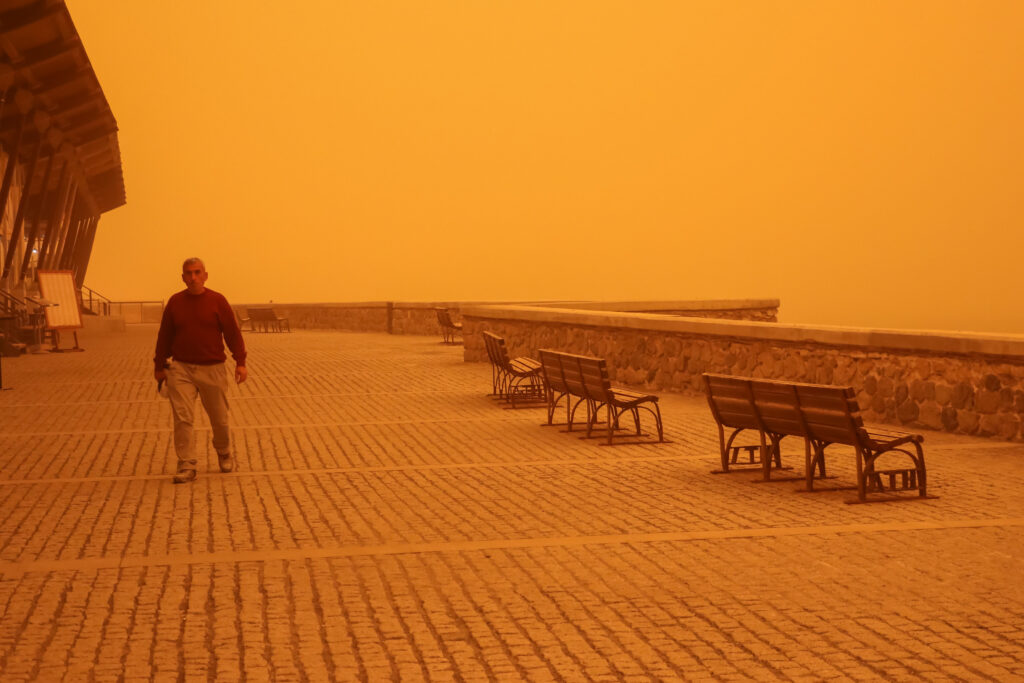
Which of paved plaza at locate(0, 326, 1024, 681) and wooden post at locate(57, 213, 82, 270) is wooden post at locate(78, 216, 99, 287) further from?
paved plaza at locate(0, 326, 1024, 681)

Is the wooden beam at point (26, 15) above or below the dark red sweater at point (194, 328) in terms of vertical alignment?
above

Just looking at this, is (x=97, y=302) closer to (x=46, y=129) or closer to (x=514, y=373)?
(x=46, y=129)

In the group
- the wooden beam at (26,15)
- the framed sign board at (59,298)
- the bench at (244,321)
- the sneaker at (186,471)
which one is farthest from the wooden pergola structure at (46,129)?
the sneaker at (186,471)

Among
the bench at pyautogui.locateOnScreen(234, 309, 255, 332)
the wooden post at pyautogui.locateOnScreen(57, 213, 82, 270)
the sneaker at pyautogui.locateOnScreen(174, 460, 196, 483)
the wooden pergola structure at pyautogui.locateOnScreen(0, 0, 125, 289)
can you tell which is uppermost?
the wooden pergola structure at pyautogui.locateOnScreen(0, 0, 125, 289)

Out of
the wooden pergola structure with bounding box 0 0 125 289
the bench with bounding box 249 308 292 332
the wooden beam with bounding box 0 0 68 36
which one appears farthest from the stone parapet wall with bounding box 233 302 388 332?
the wooden beam with bounding box 0 0 68 36

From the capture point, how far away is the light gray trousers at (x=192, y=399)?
10867 millimetres

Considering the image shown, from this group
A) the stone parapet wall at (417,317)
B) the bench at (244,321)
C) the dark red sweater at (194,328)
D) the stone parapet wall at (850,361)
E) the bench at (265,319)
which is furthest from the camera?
the bench at (244,321)

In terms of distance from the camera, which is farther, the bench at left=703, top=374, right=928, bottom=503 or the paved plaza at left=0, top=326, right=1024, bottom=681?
the bench at left=703, top=374, right=928, bottom=503

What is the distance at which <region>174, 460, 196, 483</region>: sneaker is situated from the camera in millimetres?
10770

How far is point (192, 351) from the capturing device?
1102 centimetres

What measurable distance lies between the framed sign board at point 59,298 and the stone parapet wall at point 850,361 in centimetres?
1346

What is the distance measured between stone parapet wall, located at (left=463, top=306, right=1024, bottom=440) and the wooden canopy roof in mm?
10867

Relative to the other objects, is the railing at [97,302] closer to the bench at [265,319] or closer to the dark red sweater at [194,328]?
the bench at [265,319]

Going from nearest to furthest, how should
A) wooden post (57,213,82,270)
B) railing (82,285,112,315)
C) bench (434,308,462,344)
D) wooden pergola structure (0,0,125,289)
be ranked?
wooden pergola structure (0,0,125,289), bench (434,308,462,344), wooden post (57,213,82,270), railing (82,285,112,315)
